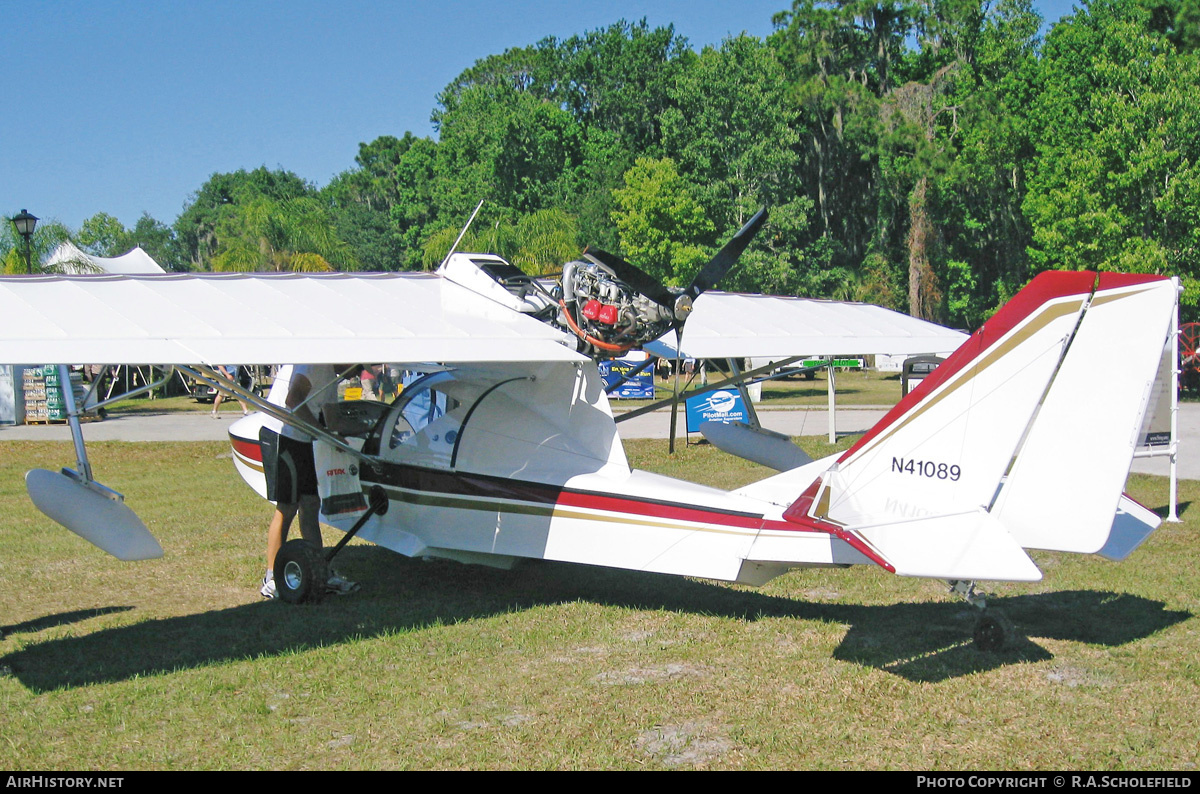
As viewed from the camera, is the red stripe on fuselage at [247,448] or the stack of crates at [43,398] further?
the stack of crates at [43,398]

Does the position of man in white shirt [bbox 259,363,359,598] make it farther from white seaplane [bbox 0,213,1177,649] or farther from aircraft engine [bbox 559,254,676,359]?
aircraft engine [bbox 559,254,676,359]

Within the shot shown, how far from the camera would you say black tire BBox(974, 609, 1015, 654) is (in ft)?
20.4

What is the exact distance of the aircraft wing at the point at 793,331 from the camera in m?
8.67

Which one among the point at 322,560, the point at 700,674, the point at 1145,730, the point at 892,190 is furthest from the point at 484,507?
the point at 892,190

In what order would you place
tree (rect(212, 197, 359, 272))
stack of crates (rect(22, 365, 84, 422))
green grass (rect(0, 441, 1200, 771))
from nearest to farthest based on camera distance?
green grass (rect(0, 441, 1200, 771)) < stack of crates (rect(22, 365, 84, 422)) < tree (rect(212, 197, 359, 272))

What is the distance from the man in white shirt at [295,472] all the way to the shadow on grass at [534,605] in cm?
53

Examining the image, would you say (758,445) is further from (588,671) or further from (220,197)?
(220,197)

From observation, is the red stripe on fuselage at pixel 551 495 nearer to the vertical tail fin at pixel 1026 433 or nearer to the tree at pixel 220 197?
the vertical tail fin at pixel 1026 433

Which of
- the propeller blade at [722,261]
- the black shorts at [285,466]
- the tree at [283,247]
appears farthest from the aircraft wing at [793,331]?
the tree at [283,247]

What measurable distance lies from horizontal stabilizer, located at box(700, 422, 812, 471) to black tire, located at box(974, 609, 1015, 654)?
8.08ft

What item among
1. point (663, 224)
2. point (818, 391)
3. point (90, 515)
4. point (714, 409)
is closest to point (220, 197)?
point (663, 224)

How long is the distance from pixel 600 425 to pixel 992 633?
316 cm

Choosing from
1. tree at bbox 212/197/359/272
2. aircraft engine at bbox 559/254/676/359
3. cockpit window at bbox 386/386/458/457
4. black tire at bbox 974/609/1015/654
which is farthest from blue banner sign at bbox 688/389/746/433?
tree at bbox 212/197/359/272

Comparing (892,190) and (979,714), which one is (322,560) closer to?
(979,714)
